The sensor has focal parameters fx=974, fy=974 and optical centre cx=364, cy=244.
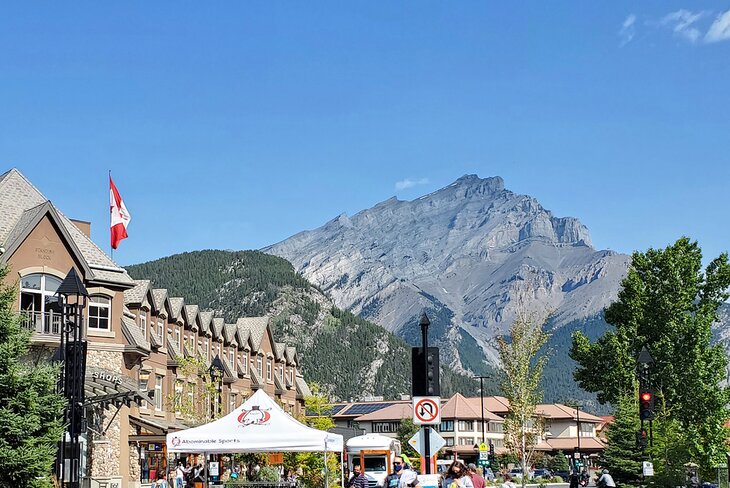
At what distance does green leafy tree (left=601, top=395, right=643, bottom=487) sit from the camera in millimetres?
51281

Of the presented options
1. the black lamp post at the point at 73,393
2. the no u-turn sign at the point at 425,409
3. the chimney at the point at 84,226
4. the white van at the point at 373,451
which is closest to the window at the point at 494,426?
the white van at the point at 373,451

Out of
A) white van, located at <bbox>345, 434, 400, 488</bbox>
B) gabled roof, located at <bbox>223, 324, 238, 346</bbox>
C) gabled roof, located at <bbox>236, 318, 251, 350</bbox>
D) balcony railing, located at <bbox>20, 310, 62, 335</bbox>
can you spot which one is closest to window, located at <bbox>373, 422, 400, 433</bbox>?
gabled roof, located at <bbox>236, 318, 251, 350</bbox>

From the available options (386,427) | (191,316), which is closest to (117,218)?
(191,316)

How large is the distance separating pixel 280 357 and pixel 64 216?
137ft

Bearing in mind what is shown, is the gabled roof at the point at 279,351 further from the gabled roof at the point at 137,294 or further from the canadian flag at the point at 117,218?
the canadian flag at the point at 117,218

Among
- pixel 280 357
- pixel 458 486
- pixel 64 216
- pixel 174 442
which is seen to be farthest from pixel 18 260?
pixel 280 357

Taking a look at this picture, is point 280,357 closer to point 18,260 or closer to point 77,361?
point 18,260

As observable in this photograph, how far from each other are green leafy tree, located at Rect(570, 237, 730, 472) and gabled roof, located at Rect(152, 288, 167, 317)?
25.1m

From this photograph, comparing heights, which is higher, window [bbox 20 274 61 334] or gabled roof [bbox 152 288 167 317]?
gabled roof [bbox 152 288 167 317]

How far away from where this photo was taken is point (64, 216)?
46125 millimetres

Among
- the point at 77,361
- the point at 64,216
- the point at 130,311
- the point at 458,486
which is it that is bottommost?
the point at 458,486

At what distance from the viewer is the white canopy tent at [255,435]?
3080cm

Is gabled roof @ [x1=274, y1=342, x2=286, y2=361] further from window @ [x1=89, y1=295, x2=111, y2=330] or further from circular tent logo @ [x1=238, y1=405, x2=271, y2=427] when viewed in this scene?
circular tent logo @ [x1=238, y1=405, x2=271, y2=427]

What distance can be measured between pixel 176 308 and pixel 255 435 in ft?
109
